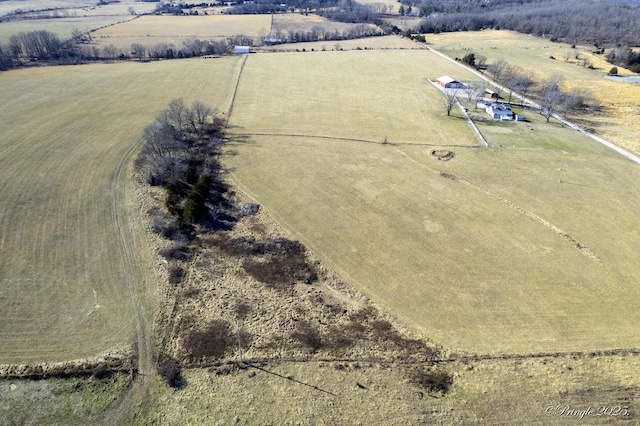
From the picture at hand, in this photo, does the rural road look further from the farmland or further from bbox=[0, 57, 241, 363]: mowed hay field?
bbox=[0, 57, 241, 363]: mowed hay field

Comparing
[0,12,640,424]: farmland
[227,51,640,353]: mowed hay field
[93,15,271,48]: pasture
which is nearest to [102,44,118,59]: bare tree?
[93,15,271,48]: pasture

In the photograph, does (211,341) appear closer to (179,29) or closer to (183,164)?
(183,164)

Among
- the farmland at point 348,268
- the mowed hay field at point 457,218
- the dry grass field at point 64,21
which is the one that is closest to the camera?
the farmland at point 348,268

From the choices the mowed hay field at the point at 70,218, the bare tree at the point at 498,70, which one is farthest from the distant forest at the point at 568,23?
the mowed hay field at the point at 70,218

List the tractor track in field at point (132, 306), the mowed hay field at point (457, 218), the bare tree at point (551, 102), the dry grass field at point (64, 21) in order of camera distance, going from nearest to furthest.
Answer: the tractor track in field at point (132, 306)
the mowed hay field at point (457, 218)
the bare tree at point (551, 102)
the dry grass field at point (64, 21)

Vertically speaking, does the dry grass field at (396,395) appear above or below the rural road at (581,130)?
below

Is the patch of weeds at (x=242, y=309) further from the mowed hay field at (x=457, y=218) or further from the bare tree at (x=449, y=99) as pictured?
the bare tree at (x=449, y=99)
